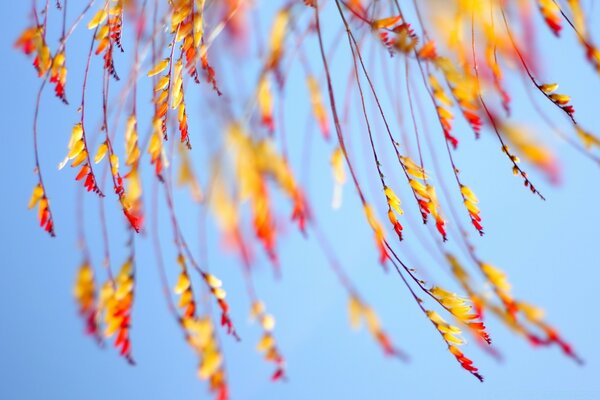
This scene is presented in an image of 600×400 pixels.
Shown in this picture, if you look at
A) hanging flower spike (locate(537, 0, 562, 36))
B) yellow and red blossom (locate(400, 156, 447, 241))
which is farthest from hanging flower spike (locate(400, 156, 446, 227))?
hanging flower spike (locate(537, 0, 562, 36))

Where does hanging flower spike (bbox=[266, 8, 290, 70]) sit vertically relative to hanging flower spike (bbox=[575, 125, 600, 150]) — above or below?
above

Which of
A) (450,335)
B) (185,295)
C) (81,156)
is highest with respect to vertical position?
(81,156)

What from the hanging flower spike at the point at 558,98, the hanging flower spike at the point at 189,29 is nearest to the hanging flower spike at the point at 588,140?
the hanging flower spike at the point at 558,98

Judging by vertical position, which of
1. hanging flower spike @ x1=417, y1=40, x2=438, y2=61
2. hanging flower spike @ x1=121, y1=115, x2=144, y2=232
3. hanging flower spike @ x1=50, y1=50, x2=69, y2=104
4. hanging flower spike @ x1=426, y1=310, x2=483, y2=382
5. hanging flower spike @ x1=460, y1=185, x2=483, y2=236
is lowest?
hanging flower spike @ x1=426, y1=310, x2=483, y2=382

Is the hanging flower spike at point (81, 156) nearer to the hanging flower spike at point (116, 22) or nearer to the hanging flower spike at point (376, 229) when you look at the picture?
the hanging flower spike at point (116, 22)

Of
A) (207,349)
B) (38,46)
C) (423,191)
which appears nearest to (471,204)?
(423,191)

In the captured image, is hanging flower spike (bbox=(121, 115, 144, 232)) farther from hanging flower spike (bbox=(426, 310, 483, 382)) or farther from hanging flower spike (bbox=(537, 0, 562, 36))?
hanging flower spike (bbox=(537, 0, 562, 36))

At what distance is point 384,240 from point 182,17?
0.48 m

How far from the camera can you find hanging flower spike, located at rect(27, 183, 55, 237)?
948mm

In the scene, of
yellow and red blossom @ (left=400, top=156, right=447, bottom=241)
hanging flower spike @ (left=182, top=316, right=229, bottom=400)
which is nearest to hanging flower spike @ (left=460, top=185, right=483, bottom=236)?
yellow and red blossom @ (left=400, top=156, right=447, bottom=241)

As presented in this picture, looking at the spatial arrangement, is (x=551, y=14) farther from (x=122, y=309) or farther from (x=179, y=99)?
(x=122, y=309)

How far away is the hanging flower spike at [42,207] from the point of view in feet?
3.11

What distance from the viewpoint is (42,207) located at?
3.13ft

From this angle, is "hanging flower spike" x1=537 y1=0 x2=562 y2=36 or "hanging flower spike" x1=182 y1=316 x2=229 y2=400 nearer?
"hanging flower spike" x1=182 y1=316 x2=229 y2=400
